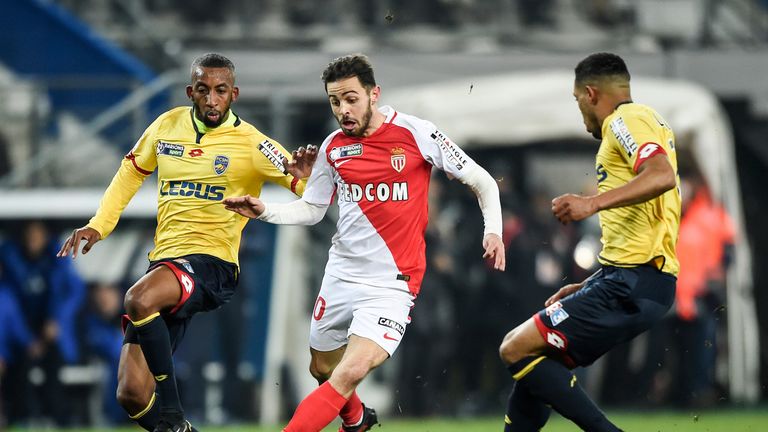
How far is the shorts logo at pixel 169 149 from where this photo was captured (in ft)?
27.5

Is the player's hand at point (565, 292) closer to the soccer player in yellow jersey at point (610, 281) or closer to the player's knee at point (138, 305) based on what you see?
the soccer player in yellow jersey at point (610, 281)

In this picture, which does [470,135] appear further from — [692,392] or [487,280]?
[692,392]

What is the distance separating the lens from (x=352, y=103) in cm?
780

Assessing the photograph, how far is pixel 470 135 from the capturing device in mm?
14688

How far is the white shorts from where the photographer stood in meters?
7.73

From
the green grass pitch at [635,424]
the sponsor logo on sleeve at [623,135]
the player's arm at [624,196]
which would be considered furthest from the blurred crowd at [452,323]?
the player's arm at [624,196]

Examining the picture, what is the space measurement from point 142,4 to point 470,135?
6.73 metres

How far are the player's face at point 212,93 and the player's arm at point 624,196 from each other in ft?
7.79

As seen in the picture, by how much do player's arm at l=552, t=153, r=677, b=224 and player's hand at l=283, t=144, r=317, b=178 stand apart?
179 cm

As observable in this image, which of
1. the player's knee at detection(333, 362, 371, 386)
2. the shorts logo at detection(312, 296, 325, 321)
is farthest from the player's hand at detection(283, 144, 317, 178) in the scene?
the player's knee at detection(333, 362, 371, 386)

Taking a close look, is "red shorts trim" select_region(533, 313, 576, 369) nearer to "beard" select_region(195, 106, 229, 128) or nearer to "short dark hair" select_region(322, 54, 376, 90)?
"short dark hair" select_region(322, 54, 376, 90)

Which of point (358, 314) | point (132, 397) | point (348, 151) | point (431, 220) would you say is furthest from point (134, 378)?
point (431, 220)

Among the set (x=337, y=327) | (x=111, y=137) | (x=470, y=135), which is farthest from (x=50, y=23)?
(x=337, y=327)

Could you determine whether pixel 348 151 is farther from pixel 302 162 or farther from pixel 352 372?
pixel 352 372
